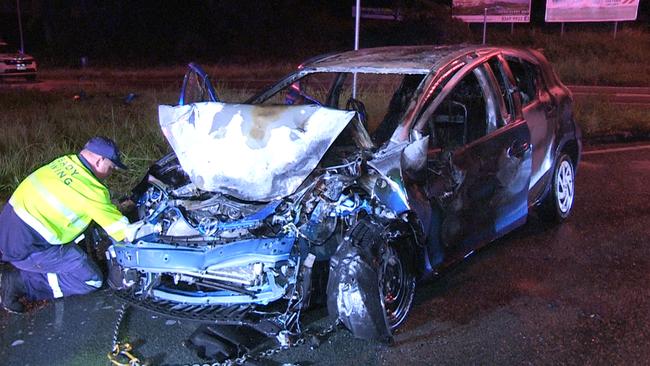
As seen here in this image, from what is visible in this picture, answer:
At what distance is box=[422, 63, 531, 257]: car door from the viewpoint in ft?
13.9

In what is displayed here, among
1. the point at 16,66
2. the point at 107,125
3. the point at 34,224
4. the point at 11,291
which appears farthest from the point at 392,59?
the point at 16,66

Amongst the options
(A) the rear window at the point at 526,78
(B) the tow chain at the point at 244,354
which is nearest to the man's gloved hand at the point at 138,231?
(B) the tow chain at the point at 244,354

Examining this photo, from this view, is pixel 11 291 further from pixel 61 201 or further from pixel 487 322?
pixel 487 322

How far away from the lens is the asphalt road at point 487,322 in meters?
3.69

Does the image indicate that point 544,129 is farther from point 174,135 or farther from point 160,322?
point 160,322

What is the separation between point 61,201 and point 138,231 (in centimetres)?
65

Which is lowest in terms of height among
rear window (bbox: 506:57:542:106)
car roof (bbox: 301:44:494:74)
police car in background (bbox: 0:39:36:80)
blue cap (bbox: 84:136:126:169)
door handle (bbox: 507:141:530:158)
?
police car in background (bbox: 0:39:36:80)

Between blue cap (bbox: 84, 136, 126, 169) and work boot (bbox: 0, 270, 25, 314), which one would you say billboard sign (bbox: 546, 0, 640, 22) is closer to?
blue cap (bbox: 84, 136, 126, 169)

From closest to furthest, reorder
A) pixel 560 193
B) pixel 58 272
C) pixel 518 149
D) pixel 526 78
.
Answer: pixel 58 272, pixel 518 149, pixel 526 78, pixel 560 193

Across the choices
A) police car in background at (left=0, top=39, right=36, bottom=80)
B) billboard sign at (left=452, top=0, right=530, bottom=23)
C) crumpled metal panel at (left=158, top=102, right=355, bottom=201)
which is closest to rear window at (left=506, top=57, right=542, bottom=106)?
crumpled metal panel at (left=158, top=102, right=355, bottom=201)

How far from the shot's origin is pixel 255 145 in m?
4.07

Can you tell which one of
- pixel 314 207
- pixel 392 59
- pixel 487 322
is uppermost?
pixel 392 59

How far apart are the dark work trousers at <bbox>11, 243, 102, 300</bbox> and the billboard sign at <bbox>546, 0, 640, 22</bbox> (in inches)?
1282

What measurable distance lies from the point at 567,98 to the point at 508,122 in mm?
1549
